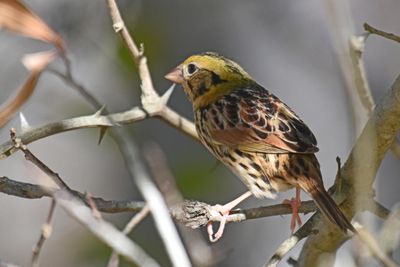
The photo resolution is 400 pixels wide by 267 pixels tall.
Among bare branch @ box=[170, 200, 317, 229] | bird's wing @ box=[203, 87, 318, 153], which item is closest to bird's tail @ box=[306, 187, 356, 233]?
bare branch @ box=[170, 200, 317, 229]

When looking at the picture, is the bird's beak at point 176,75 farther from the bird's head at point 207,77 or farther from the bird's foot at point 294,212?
the bird's foot at point 294,212

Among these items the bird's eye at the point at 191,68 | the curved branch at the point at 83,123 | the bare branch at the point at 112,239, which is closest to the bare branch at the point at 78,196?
the curved branch at the point at 83,123

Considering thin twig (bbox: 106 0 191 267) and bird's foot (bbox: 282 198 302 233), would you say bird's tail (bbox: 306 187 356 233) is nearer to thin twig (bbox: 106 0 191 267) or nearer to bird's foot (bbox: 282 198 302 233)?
bird's foot (bbox: 282 198 302 233)

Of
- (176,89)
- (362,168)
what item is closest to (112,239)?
(362,168)

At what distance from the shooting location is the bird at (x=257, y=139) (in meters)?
3.09

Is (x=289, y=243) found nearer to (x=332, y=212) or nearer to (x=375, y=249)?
(x=332, y=212)

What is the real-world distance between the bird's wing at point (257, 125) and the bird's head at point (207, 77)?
13 cm

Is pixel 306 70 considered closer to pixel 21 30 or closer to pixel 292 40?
pixel 292 40

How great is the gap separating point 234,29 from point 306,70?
17.8 inches

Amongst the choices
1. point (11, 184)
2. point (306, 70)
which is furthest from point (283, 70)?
point (11, 184)

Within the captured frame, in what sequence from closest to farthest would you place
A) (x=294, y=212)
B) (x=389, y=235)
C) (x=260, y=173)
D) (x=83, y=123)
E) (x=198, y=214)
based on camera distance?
1. (x=389, y=235)
2. (x=198, y=214)
3. (x=294, y=212)
4. (x=83, y=123)
5. (x=260, y=173)

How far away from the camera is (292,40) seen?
15.9 ft

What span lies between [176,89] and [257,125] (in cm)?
143

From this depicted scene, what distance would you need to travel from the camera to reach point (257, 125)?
3.27m
